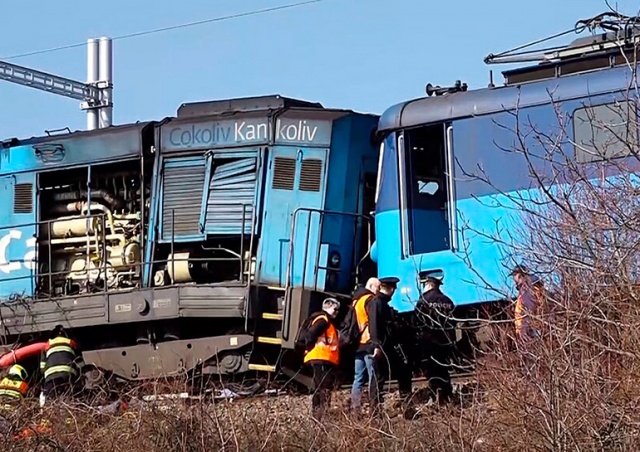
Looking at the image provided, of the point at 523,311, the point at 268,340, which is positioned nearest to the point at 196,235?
the point at 268,340

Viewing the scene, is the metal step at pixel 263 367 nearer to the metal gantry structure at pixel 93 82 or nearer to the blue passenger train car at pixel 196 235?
the blue passenger train car at pixel 196 235

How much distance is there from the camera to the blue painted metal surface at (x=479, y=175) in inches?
451

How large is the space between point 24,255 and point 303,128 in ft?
13.1

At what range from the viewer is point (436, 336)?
37.4 feet

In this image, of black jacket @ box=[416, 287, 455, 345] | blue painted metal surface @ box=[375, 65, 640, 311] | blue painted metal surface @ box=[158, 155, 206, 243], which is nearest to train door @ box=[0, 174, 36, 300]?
blue painted metal surface @ box=[158, 155, 206, 243]

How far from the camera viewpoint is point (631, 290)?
675cm

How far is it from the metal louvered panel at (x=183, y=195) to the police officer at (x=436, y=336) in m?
3.28

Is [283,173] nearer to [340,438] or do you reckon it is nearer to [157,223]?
[157,223]

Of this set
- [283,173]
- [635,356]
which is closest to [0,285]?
[283,173]

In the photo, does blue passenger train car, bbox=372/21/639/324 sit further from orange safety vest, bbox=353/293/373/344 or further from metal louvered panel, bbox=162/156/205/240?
metal louvered panel, bbox=162/156/205/240

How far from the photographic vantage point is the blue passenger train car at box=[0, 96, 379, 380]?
42.5 feet

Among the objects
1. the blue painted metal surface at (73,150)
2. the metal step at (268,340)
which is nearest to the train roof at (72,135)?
the blue painted metal surface at (73,150)

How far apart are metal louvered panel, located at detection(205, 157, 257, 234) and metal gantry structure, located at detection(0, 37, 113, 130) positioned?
8.39m

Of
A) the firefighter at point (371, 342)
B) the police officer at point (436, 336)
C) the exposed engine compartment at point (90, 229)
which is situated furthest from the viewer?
the exposed engine compartment at point (90, 229)
